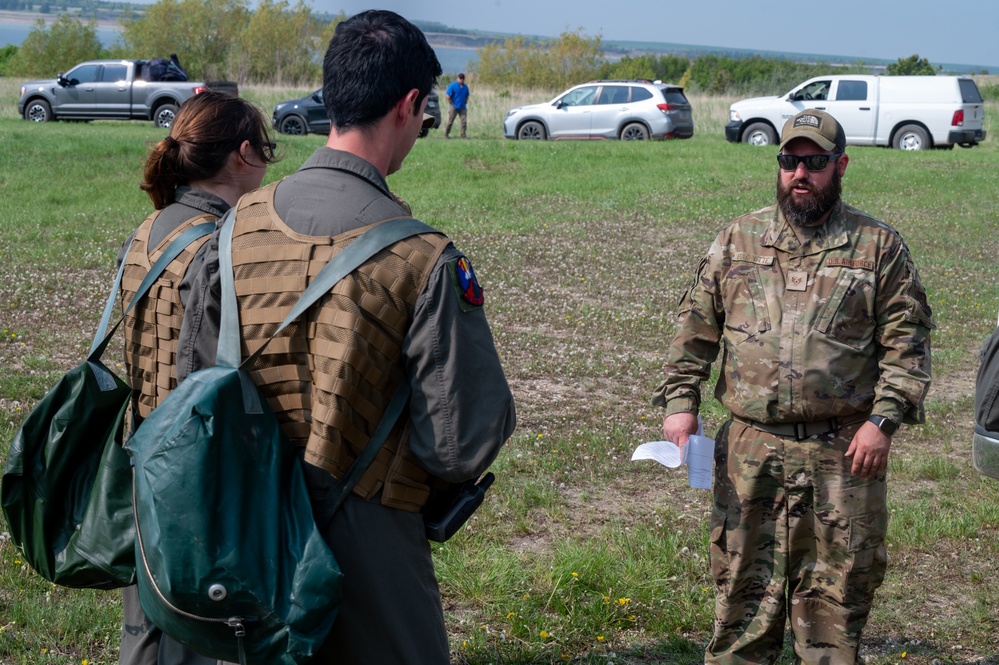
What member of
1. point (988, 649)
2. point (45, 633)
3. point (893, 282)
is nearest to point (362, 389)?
point (893, 282)

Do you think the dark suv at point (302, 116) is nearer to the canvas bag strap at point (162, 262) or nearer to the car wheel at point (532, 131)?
the car wheel at point (532, 131)

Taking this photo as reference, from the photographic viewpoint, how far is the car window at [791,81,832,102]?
24.6 m

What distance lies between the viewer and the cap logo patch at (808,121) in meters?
3.57

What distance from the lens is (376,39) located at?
220cm

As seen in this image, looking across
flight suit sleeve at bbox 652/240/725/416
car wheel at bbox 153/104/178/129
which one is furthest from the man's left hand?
car wheel at bbox 153/104/178/129

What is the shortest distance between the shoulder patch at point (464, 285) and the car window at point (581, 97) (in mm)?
23350

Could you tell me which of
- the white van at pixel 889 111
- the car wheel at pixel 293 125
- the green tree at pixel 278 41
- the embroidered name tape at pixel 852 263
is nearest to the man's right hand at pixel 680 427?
the embroidered name tape at pixel 852 263

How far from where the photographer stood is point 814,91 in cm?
2480

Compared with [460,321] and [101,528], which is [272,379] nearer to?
[460,321]

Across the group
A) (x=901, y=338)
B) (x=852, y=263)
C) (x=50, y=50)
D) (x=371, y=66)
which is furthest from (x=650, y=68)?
(x=371, y=66)

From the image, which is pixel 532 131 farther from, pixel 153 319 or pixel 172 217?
pixel 153 319

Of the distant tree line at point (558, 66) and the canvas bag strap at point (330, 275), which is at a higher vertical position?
the distant tree line at point (558, 66)

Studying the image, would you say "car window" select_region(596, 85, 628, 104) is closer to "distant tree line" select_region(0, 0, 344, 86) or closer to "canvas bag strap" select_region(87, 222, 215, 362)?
"canvas bag strap" select_region(87, 222, 215, 362)

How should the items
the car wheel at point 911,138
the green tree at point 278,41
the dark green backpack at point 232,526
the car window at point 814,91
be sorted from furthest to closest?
1. the green tree at point 278,41
2. the car window at point 814,91
3. the car wheel at point 911,138
4. the dark green backpack at point 232,526
